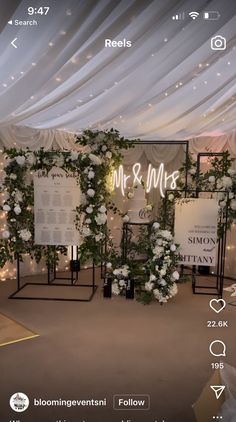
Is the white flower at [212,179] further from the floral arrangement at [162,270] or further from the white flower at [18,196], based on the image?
the white flower at [18,196]

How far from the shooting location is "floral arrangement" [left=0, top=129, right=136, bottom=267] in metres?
3.40

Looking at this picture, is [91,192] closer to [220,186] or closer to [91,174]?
[91,174]

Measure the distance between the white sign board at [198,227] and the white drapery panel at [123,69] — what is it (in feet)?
2.70

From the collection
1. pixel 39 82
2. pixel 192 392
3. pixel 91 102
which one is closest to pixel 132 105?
pixel 91 102

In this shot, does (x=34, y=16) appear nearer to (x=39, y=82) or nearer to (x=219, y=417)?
A: (x=219, y=417)

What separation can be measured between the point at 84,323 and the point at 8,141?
2159mm

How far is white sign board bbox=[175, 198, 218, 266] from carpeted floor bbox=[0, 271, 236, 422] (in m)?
0.47

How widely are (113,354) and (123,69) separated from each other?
1.60m

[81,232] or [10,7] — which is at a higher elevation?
[10,7]

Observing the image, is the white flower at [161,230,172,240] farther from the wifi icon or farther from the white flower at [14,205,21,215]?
the wifi icon

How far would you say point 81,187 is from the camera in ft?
11.4

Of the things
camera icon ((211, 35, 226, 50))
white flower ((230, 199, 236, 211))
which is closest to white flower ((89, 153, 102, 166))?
white flower ((230, 199, 236, 211))

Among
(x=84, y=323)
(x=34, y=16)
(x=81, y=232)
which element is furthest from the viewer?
Answer: (x=81, y=232)

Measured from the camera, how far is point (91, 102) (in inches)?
115
